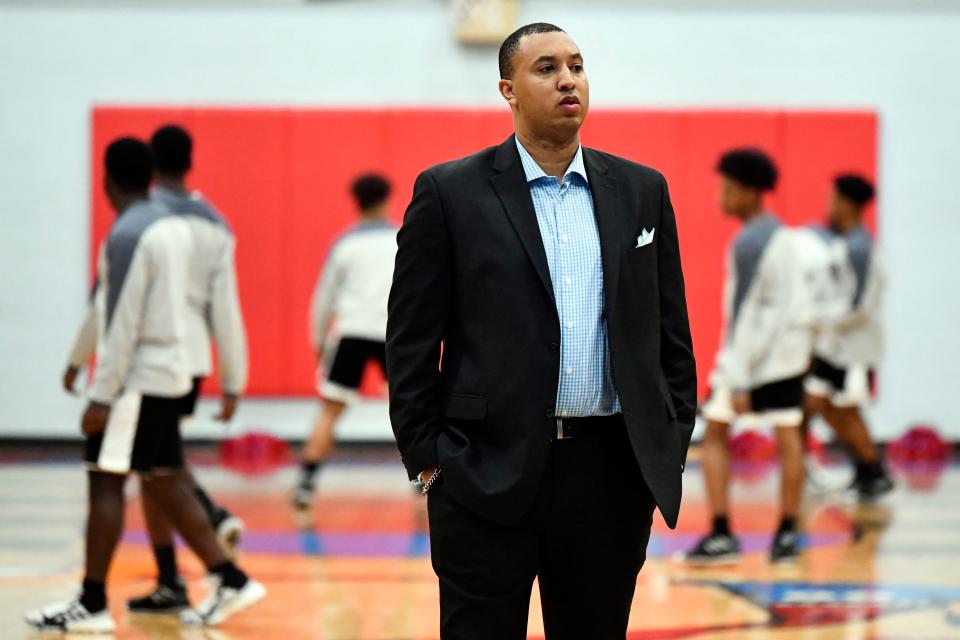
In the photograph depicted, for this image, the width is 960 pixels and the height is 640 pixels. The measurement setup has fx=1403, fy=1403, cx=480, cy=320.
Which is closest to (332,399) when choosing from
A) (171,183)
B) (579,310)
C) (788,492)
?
(171,183)

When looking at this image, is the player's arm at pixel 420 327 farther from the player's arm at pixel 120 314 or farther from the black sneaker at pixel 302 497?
the black sneaker at pixel 302 497

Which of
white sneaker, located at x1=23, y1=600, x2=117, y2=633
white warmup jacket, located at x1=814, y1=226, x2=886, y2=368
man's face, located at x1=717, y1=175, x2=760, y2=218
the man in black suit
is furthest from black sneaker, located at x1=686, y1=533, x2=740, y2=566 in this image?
the man in black suit

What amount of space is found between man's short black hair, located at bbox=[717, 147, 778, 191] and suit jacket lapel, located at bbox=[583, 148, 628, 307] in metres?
3.28

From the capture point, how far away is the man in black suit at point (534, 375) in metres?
2.70

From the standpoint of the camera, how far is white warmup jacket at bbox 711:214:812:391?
19.7 feet

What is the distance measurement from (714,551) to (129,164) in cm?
A: 293

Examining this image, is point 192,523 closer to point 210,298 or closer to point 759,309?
point 210,298

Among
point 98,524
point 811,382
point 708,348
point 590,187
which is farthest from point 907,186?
point 590,187

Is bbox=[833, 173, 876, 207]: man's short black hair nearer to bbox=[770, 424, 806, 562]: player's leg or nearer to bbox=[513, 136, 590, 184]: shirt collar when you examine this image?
bbox=[770, 424, 806, 562]: player's leg

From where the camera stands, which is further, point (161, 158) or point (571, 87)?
point (161, 158)

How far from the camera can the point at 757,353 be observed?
19.8ft

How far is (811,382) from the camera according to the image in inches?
Answer: 317

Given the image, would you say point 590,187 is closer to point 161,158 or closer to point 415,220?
point 415,220

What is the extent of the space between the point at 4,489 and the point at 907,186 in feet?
21.0
